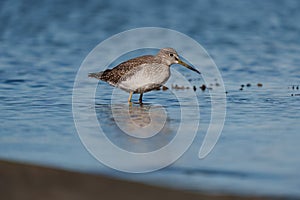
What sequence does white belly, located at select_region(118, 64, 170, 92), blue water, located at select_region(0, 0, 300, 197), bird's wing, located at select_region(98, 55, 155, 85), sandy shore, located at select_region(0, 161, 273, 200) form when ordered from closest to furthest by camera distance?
sandy shore, located at select_region(0, 161, 273, 200) → blue water, located at select_region(0, 0, 300, 197) → white belly, located at select_region(118, 64, 170, 92) → bird's wing, located at select_region(98, 55, 155, 85)

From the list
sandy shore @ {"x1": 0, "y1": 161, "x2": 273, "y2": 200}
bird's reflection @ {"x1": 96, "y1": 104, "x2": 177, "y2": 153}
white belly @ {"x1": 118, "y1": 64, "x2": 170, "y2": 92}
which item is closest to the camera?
sandy shore @ {"x1": 0, "y1": 161, "x2": 273, "y2": 200}

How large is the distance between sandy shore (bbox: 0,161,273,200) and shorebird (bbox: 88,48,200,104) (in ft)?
13.5

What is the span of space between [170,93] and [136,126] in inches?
106

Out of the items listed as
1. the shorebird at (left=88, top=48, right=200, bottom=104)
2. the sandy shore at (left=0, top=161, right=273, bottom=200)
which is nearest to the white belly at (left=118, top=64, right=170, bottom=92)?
the shorebird at (left=88, top=48, right=200, bottom=104)

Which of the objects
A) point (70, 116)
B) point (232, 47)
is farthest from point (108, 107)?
point (232, 47)

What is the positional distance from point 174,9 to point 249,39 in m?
4.32

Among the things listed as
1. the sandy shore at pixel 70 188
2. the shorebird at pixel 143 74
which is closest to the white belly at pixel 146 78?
the shorebird at pixel 143 74

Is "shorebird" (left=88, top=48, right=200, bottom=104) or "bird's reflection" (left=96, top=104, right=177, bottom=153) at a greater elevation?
"shorebird" (left=88, top=48, right=200, bottom=104)

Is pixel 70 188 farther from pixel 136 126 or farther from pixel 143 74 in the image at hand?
pixel 143 74

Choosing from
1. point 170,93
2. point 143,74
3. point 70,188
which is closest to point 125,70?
point 143,74

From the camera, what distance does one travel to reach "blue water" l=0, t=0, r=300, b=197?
6.80m

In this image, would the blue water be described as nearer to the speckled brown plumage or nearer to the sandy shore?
the sandy shore

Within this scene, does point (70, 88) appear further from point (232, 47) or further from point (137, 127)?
point (232, 47)

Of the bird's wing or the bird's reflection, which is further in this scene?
the bird's wing
